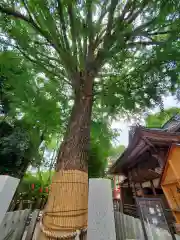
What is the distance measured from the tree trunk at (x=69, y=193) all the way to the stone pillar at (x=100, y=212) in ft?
0.63

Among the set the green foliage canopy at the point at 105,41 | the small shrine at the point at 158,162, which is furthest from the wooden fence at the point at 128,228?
the green foliage canopy at the point at 105,41

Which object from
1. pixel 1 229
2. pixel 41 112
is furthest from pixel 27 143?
pixel 1 229

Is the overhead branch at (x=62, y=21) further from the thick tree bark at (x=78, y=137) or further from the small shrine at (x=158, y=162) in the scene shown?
the small shrine at (x=158, y=162)

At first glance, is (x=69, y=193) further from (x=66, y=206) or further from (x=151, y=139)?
(x=151, y=139)

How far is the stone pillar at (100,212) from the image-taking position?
3.98ft

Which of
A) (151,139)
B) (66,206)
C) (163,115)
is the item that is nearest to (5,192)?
(66,206)

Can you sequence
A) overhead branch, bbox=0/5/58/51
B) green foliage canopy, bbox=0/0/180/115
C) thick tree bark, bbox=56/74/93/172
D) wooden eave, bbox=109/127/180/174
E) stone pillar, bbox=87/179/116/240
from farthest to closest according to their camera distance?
wooden eave, bbox=109/127/180/174
overhead branch, bbox=0/5/58/51
green foliage canopy, bbox=0/0/180/115
thick tree bark, bbox=56/74/93/172
stone pillar, bbox=87/179/116/240

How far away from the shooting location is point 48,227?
1.33 metres

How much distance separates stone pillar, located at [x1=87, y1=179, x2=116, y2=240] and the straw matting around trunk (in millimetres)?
190

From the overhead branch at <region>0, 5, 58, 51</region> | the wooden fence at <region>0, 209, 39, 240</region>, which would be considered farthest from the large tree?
the wooden fence at <region>0, 209, 39, 240</region>

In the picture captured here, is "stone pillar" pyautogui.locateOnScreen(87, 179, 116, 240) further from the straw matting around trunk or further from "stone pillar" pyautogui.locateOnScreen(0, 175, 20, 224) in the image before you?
"stone pillar" pyautogui.locateOnScreen(0, 175, 20, 224)

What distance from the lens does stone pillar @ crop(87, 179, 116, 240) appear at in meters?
1.21

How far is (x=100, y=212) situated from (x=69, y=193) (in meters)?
0.36

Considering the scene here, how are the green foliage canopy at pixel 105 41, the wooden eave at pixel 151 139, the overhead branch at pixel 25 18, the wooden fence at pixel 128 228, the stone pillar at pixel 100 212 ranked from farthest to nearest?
the wooden eave at pixel 151 139, the overhead branch at pixel 25 18, the green foliage canopy at pixel 105 41, the wooden fence at pixel 128 228, the stone pillar at pixel 100 212
